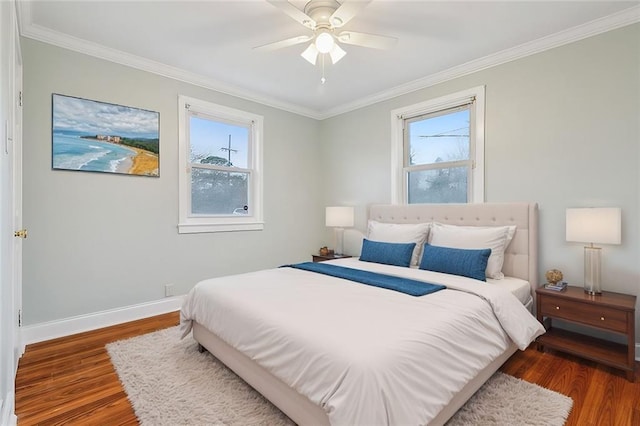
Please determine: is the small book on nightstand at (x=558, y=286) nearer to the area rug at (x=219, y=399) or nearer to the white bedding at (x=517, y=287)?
the white bedding at (x=517, y=287)

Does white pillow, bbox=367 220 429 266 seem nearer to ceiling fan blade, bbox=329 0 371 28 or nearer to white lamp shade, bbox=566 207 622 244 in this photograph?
white lamp shade, bbox=566 207 622 244

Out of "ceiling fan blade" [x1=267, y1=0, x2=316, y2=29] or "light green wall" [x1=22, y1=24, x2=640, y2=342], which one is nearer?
"ceiling fan blade" [x1=267, y1=0, x2=316, y2=29]

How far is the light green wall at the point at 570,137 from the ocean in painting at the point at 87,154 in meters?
3.49

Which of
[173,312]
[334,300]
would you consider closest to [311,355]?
[334,300]

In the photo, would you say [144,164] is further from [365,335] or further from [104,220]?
[365,335]

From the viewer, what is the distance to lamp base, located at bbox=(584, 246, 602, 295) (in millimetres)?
2375

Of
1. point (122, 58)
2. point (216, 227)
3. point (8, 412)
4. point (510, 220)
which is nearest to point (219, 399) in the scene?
point (8, 412)

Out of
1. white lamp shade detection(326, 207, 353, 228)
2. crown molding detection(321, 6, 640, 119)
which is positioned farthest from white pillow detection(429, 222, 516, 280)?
crown molding detection(321, 6, 640, 119)

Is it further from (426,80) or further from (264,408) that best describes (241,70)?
(264,408)

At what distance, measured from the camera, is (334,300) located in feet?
6.39

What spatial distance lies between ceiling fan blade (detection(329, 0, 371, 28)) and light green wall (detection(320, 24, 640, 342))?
1847 millimetres

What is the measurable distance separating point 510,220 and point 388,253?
1.18 metres

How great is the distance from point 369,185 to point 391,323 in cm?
287

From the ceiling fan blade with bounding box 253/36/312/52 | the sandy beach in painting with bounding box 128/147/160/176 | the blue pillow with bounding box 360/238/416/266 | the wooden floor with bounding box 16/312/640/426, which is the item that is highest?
the ceiling fan blade with bounding box 253/36/312/52
